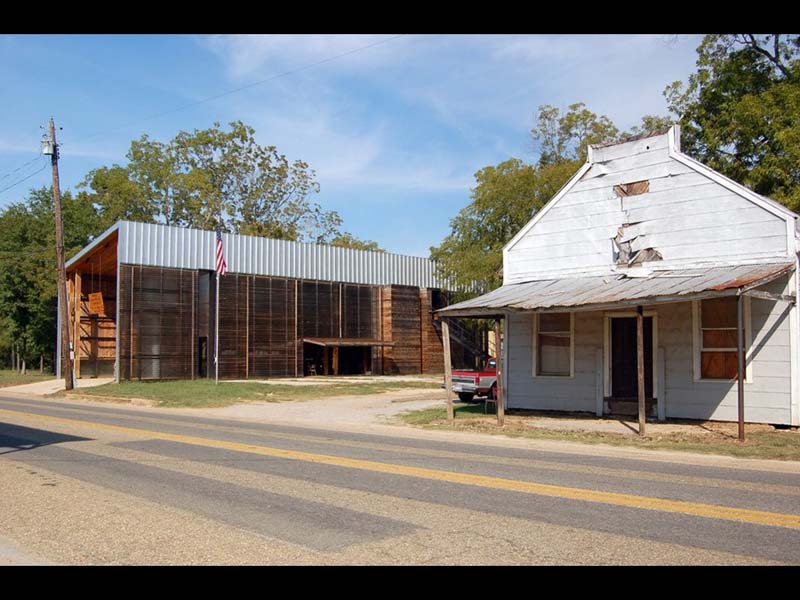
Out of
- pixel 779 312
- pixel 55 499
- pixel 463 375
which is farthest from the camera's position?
pixel 463 375

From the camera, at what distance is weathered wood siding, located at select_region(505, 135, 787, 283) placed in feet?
55.8

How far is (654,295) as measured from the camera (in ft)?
50.1

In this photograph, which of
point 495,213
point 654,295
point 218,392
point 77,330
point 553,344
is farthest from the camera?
point 77,330

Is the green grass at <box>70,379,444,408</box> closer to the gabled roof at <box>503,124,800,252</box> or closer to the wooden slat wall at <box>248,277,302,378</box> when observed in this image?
the wooden slat wall at <box>248,277,302,378</box>

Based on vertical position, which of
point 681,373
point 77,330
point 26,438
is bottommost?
point 26,438

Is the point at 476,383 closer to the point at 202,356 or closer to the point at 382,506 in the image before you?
the point at 382,506

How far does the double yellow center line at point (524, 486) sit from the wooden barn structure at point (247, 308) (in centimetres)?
2464

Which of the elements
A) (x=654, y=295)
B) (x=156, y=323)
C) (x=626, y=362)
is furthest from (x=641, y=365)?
(x=156, y=323)

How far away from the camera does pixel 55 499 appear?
357 inches

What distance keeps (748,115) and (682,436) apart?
17.4 m

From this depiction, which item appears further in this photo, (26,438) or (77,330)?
(77,330)
